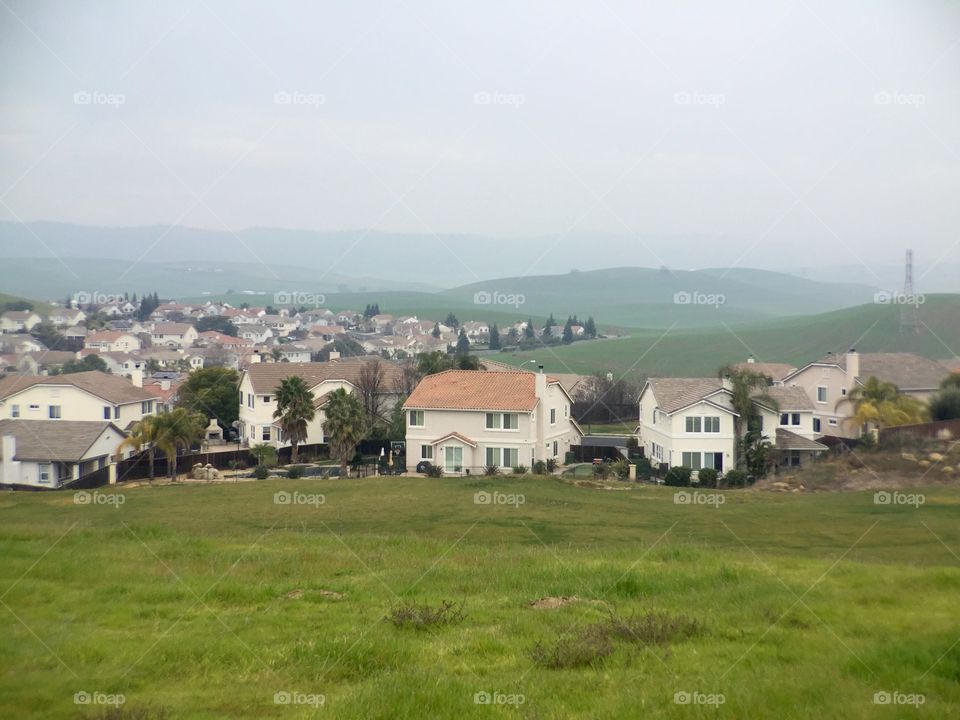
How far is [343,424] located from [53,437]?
12.1 m

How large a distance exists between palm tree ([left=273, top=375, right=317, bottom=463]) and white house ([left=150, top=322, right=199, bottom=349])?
2600cm

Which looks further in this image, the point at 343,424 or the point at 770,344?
the point at 770,344

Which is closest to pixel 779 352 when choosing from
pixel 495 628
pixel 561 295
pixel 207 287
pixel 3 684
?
pixel 495 628

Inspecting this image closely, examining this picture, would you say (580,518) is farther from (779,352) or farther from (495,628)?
(779,352)

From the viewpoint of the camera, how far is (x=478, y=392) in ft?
130

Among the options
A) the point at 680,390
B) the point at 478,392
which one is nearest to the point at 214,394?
the point at 478,392

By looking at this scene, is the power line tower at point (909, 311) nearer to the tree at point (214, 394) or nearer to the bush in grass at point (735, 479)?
the bush in grass at point (735, 479)

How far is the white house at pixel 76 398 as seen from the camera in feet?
94.6

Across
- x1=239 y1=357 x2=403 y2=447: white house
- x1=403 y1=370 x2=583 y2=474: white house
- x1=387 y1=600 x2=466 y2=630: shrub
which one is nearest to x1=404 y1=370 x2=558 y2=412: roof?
x1=403 y1=370 x2=583 y2=474: white house

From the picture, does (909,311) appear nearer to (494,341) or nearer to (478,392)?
(478,392)

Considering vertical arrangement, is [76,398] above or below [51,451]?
above

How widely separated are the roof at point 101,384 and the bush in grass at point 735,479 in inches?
1042

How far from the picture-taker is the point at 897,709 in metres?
5.50

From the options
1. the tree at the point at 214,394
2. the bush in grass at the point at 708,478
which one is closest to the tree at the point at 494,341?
the tree at the point at 214,394
